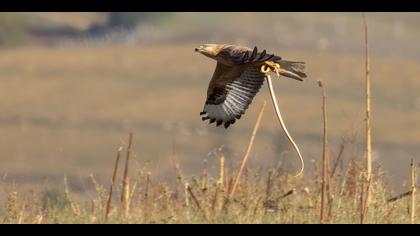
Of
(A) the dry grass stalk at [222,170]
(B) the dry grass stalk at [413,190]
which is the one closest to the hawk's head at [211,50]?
(B) the dry grass stalk at [413,190]

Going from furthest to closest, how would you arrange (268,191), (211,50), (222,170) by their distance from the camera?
(222,170), (268,191), (211,50)

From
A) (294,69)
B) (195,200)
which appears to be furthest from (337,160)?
(294,69)

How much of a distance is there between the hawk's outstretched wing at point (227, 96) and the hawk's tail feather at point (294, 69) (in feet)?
2.99

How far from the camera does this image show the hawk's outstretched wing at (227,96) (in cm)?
849

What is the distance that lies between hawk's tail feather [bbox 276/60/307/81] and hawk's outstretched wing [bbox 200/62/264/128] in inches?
35.9

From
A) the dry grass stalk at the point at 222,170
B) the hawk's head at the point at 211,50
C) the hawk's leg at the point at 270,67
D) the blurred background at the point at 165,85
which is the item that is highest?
the blurred background at the point at 165,85

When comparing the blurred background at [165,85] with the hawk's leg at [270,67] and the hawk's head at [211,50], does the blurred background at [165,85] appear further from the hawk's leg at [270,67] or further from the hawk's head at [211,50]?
the hawk's leg at [270,67]

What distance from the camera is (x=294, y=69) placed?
751 centimetres

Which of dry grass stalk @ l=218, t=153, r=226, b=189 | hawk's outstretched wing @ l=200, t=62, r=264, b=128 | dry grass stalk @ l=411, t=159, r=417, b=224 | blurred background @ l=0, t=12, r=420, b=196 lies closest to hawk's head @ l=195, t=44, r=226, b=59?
hawk's outstretched wing @ l=200, t=62, r=264, b=128

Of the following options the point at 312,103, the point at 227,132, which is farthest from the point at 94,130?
the point at 312,103

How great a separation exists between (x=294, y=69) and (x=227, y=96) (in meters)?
1.15

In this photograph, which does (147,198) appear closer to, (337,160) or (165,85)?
(337,160)

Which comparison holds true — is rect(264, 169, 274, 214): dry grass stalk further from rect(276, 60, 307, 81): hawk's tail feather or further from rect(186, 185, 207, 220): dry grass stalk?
rect(276, 60, 307, 81): hawk's tail feather

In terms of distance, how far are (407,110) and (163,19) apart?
18646 millimetres
